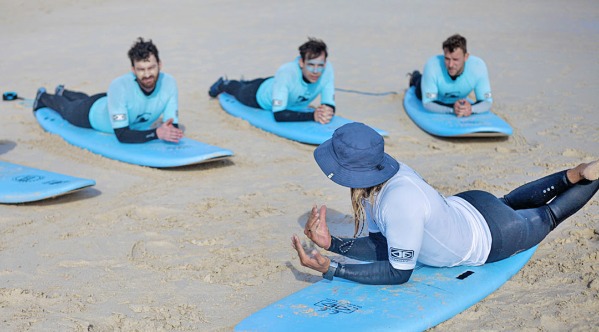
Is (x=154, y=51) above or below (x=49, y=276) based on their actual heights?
above

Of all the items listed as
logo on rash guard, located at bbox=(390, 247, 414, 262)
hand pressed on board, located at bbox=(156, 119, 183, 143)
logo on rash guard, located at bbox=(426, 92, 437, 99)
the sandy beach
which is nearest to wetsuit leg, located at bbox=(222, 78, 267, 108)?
the sandy beach

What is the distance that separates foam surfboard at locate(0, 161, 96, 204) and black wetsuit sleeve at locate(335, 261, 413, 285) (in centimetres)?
257

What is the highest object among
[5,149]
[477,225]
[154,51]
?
[154,51]

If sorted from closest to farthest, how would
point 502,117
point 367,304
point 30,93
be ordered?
point 367,304
point 502,117
point 30,93

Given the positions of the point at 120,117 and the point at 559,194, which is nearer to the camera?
the point at 559,194

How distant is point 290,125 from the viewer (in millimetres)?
7727

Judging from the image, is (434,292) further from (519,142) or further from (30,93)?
(30,93)

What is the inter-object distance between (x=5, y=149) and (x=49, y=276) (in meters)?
3.21

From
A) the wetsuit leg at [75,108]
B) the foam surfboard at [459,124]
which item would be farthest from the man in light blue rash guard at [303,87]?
the wetsuit leg at [75,108]

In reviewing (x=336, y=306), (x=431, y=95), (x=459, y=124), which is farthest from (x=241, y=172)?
(x=336, y=306)

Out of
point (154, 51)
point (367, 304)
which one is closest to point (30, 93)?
point (154, 51)

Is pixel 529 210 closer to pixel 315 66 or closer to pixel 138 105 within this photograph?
pixel 315 66

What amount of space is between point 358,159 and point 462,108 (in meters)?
4.53

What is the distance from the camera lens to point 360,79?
10188mm
